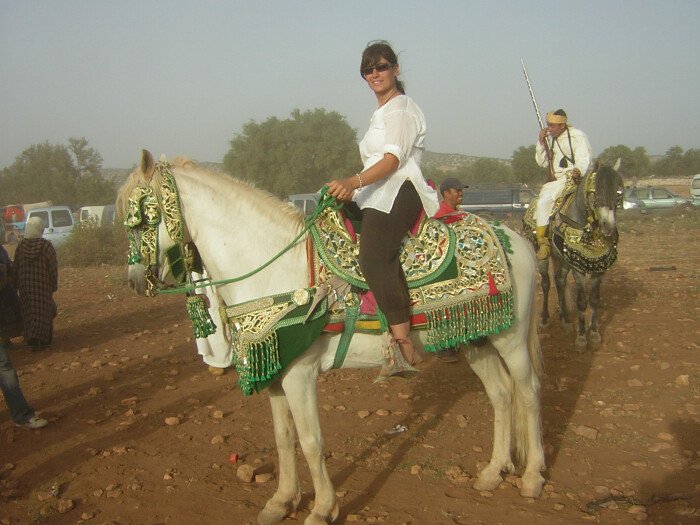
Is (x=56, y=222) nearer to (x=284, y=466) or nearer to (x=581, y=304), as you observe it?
(x=581, y=304)

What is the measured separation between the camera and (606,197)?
6570 mm

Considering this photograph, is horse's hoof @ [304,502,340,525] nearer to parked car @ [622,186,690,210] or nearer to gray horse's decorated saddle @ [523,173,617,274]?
gray horse's decorated saddle @ [523,173,617,274]

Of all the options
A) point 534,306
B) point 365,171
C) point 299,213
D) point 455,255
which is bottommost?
→ point 534,306

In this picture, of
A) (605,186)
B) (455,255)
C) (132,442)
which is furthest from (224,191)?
(605,186)

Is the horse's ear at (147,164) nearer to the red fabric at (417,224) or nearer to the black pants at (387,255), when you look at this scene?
the black pants at (387,255)

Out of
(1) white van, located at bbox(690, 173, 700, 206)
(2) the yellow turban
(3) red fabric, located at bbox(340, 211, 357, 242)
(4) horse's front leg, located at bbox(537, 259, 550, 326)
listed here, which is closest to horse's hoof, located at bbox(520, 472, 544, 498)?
(3) red fabric, located at bbox(340, 211, 357, 242)

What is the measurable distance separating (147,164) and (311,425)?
5.72 ft

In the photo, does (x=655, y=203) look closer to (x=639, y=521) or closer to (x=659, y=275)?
(x=659, y=275)

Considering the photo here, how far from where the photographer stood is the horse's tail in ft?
13.1

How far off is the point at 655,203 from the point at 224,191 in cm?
2873

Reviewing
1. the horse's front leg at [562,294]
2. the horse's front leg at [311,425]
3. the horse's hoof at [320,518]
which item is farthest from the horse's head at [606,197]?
the horse's hoof at [320,518]

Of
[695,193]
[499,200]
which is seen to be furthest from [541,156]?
[695,193]

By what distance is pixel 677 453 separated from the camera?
4.24 m

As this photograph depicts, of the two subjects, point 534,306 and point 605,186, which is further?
point 605,186
